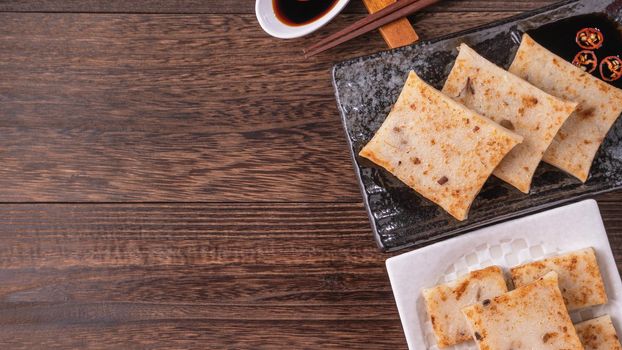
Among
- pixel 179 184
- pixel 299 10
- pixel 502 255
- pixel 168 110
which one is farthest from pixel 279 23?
pixel 502 255

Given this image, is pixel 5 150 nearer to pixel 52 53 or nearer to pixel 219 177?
pixel 52 53

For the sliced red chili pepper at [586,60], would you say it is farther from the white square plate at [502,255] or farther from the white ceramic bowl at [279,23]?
the white ceramic bowl at [279,23]

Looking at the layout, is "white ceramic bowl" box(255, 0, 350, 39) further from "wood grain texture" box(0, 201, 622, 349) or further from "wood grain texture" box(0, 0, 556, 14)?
"wood grain texture" box(0, 201, 622, 349)

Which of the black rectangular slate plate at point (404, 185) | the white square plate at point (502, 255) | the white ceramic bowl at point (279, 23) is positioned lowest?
the white square plate at point (502, 255)

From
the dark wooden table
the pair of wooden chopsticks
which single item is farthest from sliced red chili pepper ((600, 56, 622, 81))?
the pair of wooden chopsticks

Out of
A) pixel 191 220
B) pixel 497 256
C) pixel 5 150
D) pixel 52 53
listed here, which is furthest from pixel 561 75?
pixel 5 150

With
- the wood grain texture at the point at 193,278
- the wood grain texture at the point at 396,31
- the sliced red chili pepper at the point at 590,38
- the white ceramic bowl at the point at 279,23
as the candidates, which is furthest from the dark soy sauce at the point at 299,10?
the sliced red chili pepper at the point at 590,38

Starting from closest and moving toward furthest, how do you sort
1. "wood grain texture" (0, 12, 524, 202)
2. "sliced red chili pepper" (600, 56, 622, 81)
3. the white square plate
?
the white square plate → "sliced red chili pepper" (600, 56, 622, 81) → "wood grain texture" (0, 12, 524, 202)
